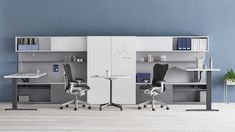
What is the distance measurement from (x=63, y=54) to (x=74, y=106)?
148 cm

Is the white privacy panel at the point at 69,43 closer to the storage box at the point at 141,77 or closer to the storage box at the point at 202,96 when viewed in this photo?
the storage box at the point at 141,77

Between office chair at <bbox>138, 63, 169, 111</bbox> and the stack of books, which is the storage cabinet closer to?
office chair at <bbox>138, 63, 169, 111</bbox>

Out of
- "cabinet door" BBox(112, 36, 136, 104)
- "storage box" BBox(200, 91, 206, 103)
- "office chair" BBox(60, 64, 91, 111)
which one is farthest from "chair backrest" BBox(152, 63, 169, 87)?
"office chair" BBox(60, 64, 91, 111)

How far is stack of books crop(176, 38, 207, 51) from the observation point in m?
9.60

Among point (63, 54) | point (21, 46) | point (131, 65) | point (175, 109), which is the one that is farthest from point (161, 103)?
point (21, 46)

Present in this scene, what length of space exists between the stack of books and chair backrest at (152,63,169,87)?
832 mm

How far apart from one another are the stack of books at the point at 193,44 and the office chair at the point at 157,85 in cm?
86

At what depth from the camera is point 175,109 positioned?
28.9 ft

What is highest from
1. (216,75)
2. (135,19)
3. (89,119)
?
(135,19)

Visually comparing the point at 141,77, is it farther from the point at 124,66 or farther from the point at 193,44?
the point at 193,44

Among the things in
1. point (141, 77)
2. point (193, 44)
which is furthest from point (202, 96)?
point (141, 77)

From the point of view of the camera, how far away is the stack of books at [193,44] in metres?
9.60

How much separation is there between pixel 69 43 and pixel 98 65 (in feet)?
2.91

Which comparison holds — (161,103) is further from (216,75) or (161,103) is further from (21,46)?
(21,46)
